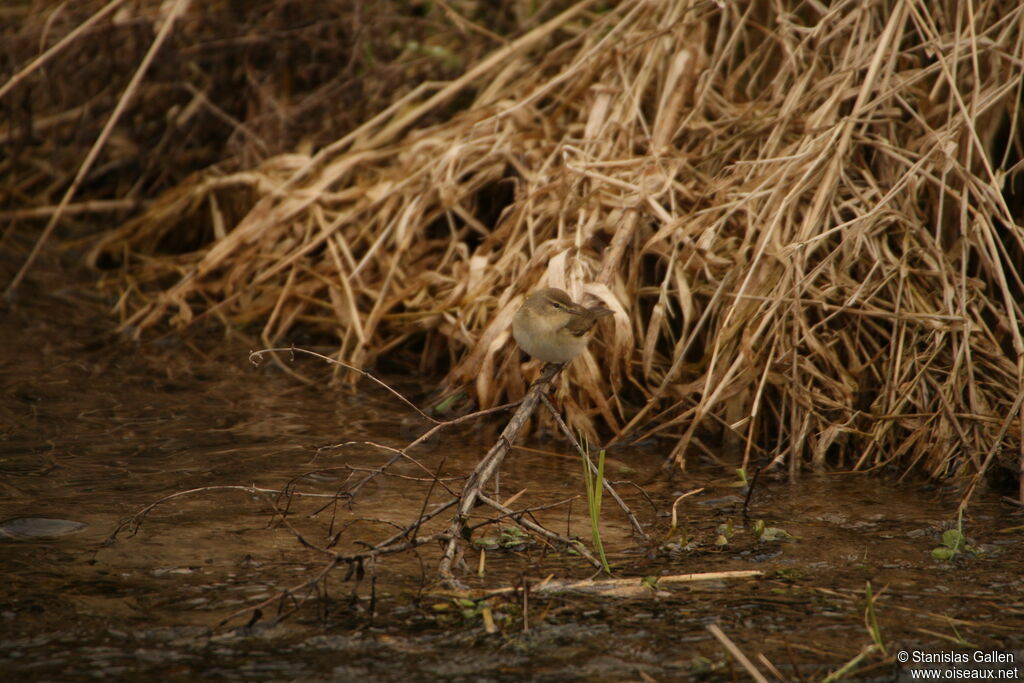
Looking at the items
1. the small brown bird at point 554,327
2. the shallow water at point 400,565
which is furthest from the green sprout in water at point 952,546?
the small brown bird at point 554,327

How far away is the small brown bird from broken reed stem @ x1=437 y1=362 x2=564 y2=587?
0.32m

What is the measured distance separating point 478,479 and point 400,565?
1.27ft

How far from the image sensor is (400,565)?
131 inches

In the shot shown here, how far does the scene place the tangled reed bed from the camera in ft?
14.4

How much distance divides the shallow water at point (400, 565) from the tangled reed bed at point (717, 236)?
0.35 m

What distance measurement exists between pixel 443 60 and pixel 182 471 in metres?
3.77

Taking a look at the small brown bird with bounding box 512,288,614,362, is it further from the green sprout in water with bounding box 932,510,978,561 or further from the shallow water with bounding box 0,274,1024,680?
the green sprout in water with bounding box 932,510,978,561

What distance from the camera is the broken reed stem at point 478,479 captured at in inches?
123

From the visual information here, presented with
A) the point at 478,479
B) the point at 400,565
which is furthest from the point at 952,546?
the point at 400,565

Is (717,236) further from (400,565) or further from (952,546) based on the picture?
(400,565)

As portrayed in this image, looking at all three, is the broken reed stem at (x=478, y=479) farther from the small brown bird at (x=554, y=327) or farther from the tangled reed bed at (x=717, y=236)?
the tangled reed bed at (x=717, y=236)

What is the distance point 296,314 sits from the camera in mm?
5859

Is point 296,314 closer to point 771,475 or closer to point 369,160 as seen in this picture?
point 369,160

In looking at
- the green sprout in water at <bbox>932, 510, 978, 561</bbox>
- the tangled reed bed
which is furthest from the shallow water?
the tangled reed bed
